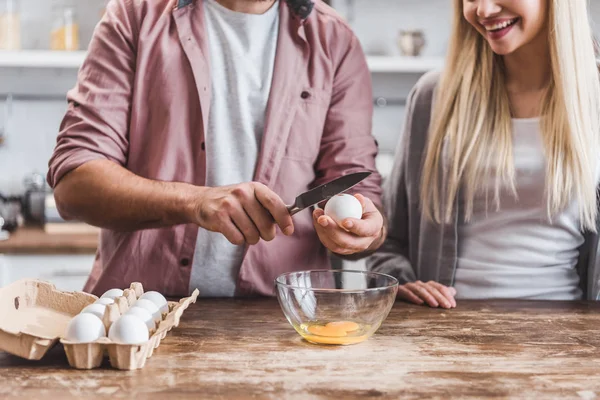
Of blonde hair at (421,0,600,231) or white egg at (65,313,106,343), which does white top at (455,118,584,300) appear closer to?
blonde hair at (421,0,600,231)

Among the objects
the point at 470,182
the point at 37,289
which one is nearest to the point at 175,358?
the point at 37,289

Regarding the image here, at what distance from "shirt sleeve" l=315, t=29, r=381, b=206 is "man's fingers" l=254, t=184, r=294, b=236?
0.46 metres

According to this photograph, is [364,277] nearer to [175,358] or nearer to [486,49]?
[175,358]

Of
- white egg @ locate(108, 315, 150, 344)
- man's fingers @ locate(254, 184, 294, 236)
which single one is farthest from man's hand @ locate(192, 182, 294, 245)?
white egg @ locate(108, 315, 150, 344)

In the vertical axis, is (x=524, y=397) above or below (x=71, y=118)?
below

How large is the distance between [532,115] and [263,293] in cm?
80

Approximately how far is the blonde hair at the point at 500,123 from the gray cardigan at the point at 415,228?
0.05 meters

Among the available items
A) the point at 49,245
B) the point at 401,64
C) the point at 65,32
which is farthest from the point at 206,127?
the point at 65,32

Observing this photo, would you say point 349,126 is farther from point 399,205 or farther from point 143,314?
point 143,314

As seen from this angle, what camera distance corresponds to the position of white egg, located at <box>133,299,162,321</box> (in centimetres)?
115

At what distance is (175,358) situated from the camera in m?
1.08

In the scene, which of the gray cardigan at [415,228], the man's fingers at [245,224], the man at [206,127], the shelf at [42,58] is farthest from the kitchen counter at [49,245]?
the man's fingers at [245,224]

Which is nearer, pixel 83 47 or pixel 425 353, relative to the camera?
pixel 425 353

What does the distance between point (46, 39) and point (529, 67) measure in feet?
8.35
